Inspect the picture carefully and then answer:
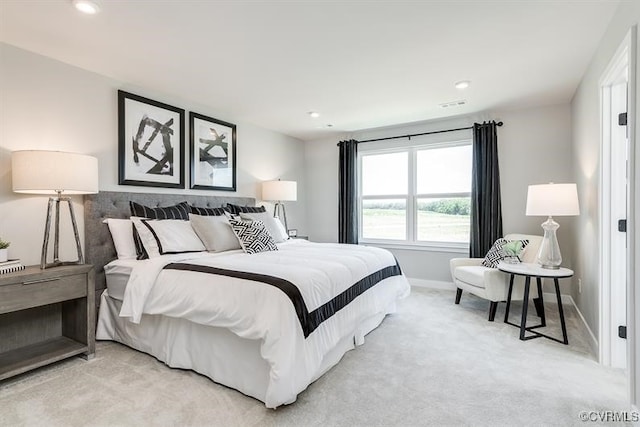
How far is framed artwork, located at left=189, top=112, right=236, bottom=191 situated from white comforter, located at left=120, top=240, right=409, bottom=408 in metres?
1.52

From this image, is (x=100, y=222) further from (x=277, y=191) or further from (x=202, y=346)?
(x=277, y=191)

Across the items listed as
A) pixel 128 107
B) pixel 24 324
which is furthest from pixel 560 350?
pixel 128 107

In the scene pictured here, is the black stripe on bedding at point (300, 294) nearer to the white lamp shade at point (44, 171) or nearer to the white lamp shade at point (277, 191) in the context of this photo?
the white lamp shade at point (44, 171)

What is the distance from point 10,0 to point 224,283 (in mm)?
2126

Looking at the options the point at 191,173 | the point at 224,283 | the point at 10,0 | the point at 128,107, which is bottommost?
the point at 224,283

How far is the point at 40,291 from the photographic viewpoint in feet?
7.17

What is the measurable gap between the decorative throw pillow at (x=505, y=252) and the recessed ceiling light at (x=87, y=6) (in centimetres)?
Result: 392

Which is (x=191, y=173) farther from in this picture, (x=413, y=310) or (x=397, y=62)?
(x=413, y=310)

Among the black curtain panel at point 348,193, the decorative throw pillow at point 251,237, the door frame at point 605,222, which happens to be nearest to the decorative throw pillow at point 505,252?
the door frame at point 605,222

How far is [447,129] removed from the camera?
14.7 feet

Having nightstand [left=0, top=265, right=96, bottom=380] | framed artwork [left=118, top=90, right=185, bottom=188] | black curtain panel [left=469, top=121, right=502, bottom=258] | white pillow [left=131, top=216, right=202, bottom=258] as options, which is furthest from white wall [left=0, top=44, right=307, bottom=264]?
black curtain panel [left=469, top=121, right=502, bottom=258]

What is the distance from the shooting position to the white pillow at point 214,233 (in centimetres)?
304

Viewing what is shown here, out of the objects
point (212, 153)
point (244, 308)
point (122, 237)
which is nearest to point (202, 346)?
point (244, 308)
